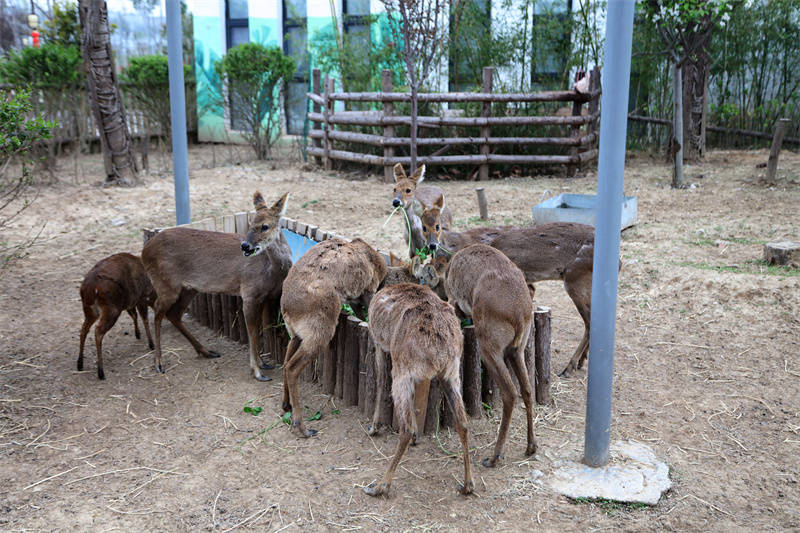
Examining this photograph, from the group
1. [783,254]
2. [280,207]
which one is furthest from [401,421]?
[783,254]

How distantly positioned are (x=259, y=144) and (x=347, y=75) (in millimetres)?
2736

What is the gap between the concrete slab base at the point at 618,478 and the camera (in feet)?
12.4

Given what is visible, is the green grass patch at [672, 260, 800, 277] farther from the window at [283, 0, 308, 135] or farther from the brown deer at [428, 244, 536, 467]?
the window at [283, 0, 308, 135]

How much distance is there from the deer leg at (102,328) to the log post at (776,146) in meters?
9.87

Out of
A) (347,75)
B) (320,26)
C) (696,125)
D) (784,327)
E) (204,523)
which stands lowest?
(204,523)

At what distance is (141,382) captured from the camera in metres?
5.39

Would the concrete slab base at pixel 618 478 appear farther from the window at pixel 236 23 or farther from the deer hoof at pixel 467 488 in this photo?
the window at pixel 236 23

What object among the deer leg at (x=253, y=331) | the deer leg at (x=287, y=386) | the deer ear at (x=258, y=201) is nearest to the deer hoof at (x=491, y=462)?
the deer leg at (x=287, y=386)

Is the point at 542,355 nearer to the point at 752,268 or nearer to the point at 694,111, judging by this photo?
the point at 752,268

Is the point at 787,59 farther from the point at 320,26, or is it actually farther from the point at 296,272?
the point at 296,272

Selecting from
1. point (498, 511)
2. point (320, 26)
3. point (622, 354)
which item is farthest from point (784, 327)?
point (320, 26)

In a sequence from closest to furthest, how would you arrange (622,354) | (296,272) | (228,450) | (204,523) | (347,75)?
(204,523) < (228,450) < (296,272) < (622,354) < (347,75)

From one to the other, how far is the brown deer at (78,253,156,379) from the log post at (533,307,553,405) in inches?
129

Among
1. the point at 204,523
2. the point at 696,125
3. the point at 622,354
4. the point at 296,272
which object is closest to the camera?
the point at 204,523
